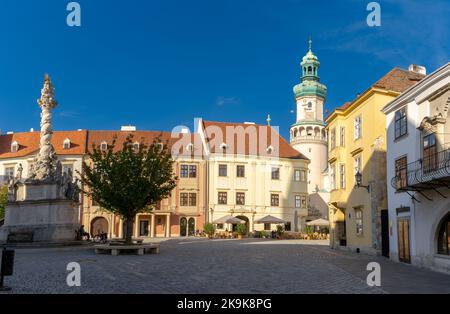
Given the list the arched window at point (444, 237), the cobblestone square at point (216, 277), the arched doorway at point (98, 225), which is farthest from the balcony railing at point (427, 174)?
the arched doorway at point (98, 225)

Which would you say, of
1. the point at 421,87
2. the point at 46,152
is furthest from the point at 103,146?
the point at 421,87

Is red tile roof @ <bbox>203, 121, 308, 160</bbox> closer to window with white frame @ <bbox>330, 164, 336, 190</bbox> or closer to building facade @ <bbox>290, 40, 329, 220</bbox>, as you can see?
building facade @ <bbox>290, 40, 329, 220</bbox>

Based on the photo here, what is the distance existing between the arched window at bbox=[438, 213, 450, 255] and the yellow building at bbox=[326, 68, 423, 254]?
614cm

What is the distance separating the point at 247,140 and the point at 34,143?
28.0 m

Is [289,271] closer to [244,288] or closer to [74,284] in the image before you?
[244,288]

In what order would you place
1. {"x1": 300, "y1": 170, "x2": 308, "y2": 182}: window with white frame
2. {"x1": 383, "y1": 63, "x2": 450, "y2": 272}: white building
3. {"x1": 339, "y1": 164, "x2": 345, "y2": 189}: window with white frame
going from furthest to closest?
{"x1": 300, "y1": 170, "x2": 308, "y2": 182}: window with white frame
{"x1": 339, "y1": 164, "x2": 345, "y2": 189}: window with white frame
{"x1": 383, "y1": 63, "x2": 450, "y2": 272}: white building

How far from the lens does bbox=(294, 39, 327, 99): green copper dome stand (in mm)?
79750

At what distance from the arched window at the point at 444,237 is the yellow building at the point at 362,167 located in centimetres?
614

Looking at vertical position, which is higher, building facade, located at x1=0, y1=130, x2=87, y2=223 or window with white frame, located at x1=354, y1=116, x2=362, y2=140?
building facade, located at x1=0, y1=130, x2=87, y2=223

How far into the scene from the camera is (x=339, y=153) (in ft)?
102

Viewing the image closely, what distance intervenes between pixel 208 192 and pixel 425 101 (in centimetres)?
3832

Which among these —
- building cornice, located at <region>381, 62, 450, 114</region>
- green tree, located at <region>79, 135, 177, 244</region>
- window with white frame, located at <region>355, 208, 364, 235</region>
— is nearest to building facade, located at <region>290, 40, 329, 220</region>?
window with white frame, located at <region>355, 208, 364, 235</region>

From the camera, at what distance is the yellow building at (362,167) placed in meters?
25.9

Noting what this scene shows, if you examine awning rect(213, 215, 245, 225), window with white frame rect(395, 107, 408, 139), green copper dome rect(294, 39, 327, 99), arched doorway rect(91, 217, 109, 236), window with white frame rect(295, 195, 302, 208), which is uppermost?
green copper dome rect(294, 39, 327, 99)
